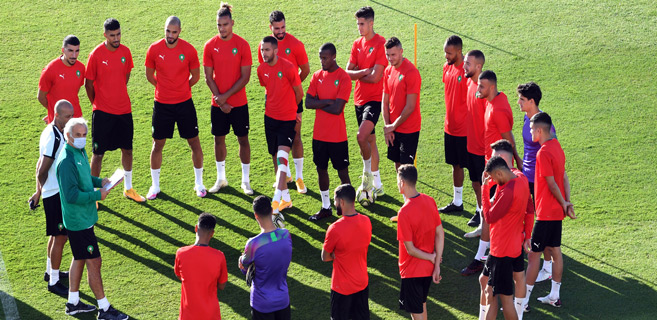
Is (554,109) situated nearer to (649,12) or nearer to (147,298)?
(649,12)

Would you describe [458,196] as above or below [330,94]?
below

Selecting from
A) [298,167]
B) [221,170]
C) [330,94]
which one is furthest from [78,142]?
[298,167]

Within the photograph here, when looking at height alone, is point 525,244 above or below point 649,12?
below

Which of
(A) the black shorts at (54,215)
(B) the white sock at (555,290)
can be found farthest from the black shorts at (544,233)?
(A) the black shorts at (54,215)

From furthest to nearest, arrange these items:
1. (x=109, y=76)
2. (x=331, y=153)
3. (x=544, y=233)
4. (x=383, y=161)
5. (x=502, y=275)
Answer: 1. (x=383, y=161)
2. (x=109, y=76)
3. (x=331, y=153)
4. (x=544, y=233)
5. (x=502, y=275)

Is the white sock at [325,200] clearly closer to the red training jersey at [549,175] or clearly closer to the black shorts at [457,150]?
the black shorts at [457,150]

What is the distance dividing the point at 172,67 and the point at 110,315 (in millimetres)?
3528

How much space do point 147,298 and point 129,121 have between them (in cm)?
284

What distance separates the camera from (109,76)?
10.2m

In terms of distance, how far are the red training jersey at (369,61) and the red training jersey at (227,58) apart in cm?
148

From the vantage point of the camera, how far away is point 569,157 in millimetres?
11367

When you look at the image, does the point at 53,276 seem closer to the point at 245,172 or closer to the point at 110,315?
the point at 110,315

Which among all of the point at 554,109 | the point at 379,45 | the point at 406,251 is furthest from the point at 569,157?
the point at 406,251

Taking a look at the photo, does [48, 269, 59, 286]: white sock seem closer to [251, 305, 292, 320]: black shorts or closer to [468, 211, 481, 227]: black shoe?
[251, 305, 292, 320]: black shorts
